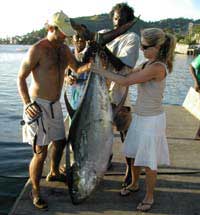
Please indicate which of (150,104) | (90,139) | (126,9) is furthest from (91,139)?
(126,9)

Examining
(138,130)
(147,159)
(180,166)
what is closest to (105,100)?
(138,130)

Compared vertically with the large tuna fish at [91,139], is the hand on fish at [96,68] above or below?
above

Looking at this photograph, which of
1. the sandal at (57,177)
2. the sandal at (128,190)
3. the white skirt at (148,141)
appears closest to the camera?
the white skirt at (148,141)

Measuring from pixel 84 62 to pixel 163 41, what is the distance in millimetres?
794

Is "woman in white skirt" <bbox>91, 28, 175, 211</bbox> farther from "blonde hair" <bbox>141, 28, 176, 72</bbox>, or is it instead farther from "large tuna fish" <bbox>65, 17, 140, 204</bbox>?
"large tuna fish" <bbox>65, 17, 140, 204</bbox>

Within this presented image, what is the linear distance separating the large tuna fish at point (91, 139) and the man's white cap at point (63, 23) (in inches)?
17.7

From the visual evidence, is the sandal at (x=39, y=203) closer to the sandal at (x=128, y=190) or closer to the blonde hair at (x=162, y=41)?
the sandal at (x=128, y=190)

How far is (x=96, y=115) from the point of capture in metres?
3.92

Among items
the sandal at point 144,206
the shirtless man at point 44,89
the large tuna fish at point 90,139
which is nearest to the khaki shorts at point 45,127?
the shirtless man at point 44,89

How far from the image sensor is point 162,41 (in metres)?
3.74

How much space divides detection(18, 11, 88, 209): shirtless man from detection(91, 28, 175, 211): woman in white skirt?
17.9 inches

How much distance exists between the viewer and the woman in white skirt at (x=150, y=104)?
3.72 metres

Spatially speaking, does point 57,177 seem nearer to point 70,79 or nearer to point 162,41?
point 70,79

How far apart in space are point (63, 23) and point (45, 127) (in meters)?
0.95
